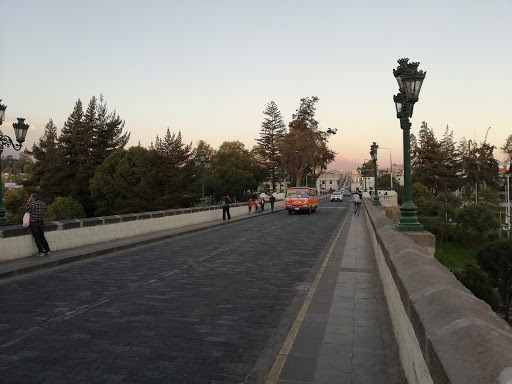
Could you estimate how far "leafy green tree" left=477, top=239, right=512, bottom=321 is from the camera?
131 ft

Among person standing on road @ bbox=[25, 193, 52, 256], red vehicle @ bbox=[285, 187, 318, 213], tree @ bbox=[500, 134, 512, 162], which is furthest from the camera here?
tree @ bbox=[500, 134, 512, 162]

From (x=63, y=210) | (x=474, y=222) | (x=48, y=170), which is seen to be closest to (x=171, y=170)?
(x=63, y=210)

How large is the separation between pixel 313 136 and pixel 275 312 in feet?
206

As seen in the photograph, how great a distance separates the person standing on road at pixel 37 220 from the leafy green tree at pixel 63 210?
4094 centimetres

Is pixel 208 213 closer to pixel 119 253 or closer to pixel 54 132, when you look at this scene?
pixel 119 253

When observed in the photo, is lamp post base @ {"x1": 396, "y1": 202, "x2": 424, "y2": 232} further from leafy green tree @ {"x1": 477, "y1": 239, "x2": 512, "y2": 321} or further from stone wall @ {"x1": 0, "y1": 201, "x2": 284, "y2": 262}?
leafy green tree @ {"x1": 477, "y1": 239, "x2": 512, "y2": 321}

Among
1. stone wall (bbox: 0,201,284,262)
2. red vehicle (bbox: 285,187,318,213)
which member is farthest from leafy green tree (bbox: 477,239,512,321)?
stone wall (bbox: 0,201,284,262)

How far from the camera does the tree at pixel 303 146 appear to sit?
2494 inches

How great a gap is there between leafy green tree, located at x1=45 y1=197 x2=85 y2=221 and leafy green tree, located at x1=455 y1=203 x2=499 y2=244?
61105mm

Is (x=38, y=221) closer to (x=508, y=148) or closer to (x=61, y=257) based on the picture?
(x=61, y=257)

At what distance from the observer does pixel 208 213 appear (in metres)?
24.6

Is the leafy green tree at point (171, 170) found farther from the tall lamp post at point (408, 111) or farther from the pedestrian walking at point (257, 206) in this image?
the tall lamp post at point (408, 111)

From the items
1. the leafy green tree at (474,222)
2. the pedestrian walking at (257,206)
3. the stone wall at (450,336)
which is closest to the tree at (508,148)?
the leafy green tree at (474,222)

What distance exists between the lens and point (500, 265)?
40.5 metres
